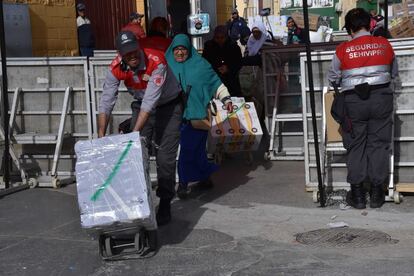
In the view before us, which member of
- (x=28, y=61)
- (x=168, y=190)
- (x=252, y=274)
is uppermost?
(x=28, y=61)

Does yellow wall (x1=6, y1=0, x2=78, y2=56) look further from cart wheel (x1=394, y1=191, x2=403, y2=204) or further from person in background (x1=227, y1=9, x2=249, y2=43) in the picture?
person in background (x1=227, y1=9, x2=249, y2=43)

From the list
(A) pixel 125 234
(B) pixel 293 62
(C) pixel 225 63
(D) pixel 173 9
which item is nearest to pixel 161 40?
(C) pixel 225 63

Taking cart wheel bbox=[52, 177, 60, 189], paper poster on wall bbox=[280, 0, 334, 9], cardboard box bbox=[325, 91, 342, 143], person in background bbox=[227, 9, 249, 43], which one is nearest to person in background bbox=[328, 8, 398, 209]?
cardboard box bbox=[325, 91, 342, 143]

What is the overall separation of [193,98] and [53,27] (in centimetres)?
405

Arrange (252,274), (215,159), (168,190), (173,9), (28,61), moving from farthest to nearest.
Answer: (173,9)
(215,159)
(28,61)
(168,190)
(252,274)

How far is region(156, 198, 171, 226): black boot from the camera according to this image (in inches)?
236

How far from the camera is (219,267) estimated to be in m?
4.89

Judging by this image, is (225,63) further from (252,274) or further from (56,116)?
(252,274)

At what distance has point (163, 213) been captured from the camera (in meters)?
A: 6.03

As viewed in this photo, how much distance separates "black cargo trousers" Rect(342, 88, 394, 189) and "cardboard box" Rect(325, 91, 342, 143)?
33cm

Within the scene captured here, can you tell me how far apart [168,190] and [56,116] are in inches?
103

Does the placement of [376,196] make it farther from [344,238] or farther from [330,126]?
[344,238]

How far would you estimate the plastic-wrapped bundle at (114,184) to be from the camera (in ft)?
15.8

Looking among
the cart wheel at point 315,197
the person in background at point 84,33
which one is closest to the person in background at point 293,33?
the person in background at point 84,33
